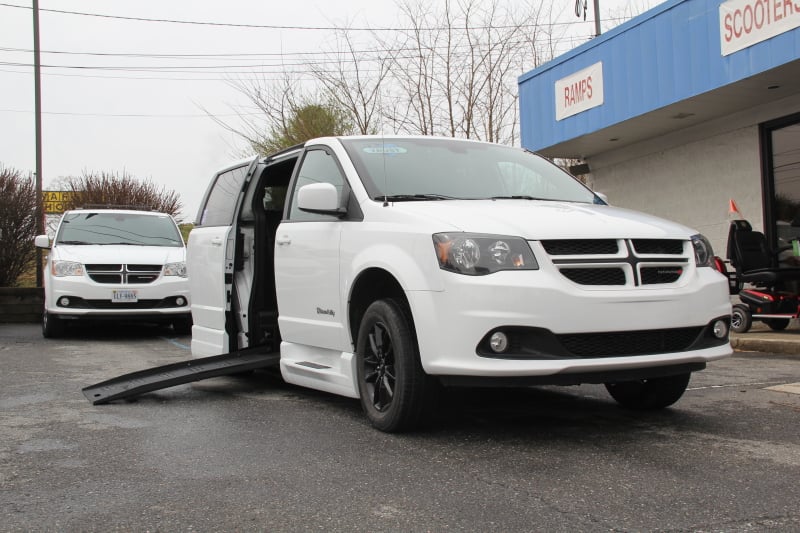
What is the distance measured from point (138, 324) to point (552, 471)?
39.3 feet

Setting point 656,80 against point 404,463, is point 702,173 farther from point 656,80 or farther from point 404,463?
point 404,463

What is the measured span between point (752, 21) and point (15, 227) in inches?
544

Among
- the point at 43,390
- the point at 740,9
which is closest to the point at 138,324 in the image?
the point at 43,390

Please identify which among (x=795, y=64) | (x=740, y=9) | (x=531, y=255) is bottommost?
(x=531, y=255)

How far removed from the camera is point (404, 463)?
12.6ft

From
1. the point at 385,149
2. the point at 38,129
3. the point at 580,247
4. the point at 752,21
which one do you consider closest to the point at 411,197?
the point at 385,149

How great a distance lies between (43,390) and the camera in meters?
6.34

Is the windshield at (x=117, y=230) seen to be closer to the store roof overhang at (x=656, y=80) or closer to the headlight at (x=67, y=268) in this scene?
the headlight at (x=67, y=268)

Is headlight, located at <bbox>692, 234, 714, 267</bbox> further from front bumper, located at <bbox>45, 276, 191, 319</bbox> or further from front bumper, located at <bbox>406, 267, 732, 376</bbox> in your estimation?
front bumper, located at <bbox>45, 276, 191, 319</bbox>

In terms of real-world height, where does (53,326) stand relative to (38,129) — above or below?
below

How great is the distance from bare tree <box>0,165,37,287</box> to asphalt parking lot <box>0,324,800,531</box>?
37.6 feet

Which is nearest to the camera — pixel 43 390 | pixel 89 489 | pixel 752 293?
pixel 89 489

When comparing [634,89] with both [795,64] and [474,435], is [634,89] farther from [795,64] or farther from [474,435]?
[474,435]

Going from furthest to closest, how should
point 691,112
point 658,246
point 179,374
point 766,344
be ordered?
point 691,112 → point 766,344 → point 179,374 → point 658,246
